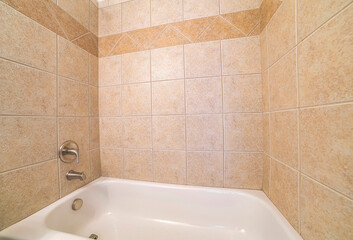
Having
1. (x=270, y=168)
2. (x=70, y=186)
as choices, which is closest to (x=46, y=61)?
(x=70, y=186)

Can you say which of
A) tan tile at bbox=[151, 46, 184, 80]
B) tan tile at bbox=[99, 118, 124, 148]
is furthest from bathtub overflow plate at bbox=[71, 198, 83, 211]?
tan tile at bbox=[151, 46, 184, 80]

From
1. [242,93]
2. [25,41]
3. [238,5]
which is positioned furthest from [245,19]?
[25,41]

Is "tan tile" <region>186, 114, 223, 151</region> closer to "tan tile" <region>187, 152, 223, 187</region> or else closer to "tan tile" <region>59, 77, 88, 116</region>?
"tan tile" <region>187, 152, 223, 187</region>

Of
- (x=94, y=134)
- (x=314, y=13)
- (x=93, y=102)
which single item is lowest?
(x=94, y=134)

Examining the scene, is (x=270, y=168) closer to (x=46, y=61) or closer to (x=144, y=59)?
(x=144, y=59)

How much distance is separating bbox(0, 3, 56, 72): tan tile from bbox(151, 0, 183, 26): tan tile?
70 cm

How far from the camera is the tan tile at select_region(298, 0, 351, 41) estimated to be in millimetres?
358

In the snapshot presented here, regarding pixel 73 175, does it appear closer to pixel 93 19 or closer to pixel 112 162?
pixel 112 162

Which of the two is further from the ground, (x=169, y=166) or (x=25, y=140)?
(x=25, y=140)

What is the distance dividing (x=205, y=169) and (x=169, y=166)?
0.27m

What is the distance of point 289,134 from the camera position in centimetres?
57

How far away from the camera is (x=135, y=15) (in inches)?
41.3

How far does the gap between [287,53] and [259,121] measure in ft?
1.39

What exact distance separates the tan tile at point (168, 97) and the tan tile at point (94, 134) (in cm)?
52
